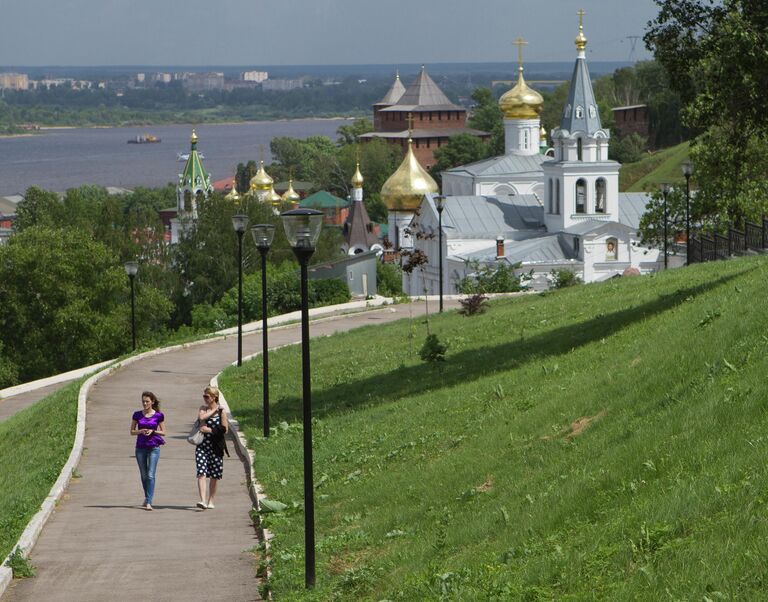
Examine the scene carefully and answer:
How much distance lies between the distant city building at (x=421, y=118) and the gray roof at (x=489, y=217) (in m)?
64.5

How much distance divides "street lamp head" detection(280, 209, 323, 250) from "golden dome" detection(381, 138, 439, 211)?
5295cm

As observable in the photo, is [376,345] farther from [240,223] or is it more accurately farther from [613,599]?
[613,599]

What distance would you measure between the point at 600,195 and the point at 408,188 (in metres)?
12.7

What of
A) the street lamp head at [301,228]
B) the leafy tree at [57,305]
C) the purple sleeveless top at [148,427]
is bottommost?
the leafy tree at [57,305]

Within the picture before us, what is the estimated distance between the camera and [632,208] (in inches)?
2132

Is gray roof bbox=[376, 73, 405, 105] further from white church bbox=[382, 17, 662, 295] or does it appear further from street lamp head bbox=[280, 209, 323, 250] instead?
street lamp head bbox=[280, 209, 323, 250]

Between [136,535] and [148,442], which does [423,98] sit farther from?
[136,535]

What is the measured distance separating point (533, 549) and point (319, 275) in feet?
152

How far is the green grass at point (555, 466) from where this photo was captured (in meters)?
7.06

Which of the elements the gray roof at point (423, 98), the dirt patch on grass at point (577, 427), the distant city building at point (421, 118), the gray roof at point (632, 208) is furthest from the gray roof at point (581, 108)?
the gray roof at point (423, 98)

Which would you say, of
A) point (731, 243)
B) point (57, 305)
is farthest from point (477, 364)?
point (57, 305)

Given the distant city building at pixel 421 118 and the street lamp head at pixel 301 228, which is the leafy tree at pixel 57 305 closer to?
the street lamp head at pixel 301 228

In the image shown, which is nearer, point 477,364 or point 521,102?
point 477,364

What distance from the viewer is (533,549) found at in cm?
773
